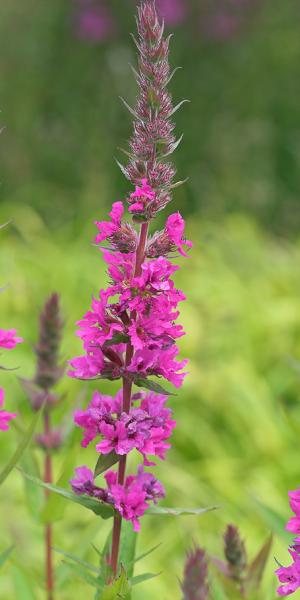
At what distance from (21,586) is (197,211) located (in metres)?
5.66

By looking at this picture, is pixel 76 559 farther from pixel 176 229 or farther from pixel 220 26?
pixel 220 26

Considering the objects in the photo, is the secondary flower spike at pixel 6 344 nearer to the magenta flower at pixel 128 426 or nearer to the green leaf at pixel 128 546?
the magenta flower at pixel 128 426

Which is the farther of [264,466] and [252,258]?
[252,258]

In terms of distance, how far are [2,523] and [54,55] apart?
500 cm

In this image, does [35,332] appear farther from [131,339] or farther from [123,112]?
[131,339]

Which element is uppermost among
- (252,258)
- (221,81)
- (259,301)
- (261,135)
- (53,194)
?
(221,81)

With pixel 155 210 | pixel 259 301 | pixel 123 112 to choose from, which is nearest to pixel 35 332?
pixel 259 301

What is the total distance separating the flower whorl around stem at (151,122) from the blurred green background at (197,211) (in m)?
2.20

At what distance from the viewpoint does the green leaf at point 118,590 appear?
1443 mm

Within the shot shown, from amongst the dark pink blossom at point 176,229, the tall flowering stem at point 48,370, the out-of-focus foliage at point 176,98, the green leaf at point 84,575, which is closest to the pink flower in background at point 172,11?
the out-of-focus foliage at point 176,98

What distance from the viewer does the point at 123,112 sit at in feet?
23.5

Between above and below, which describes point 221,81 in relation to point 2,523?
above

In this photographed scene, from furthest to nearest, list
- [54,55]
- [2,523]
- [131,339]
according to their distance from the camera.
A: [54,55] < [2,523] < [131,339]

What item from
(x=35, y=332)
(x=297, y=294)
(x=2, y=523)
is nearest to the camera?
(x=2, y=523)
